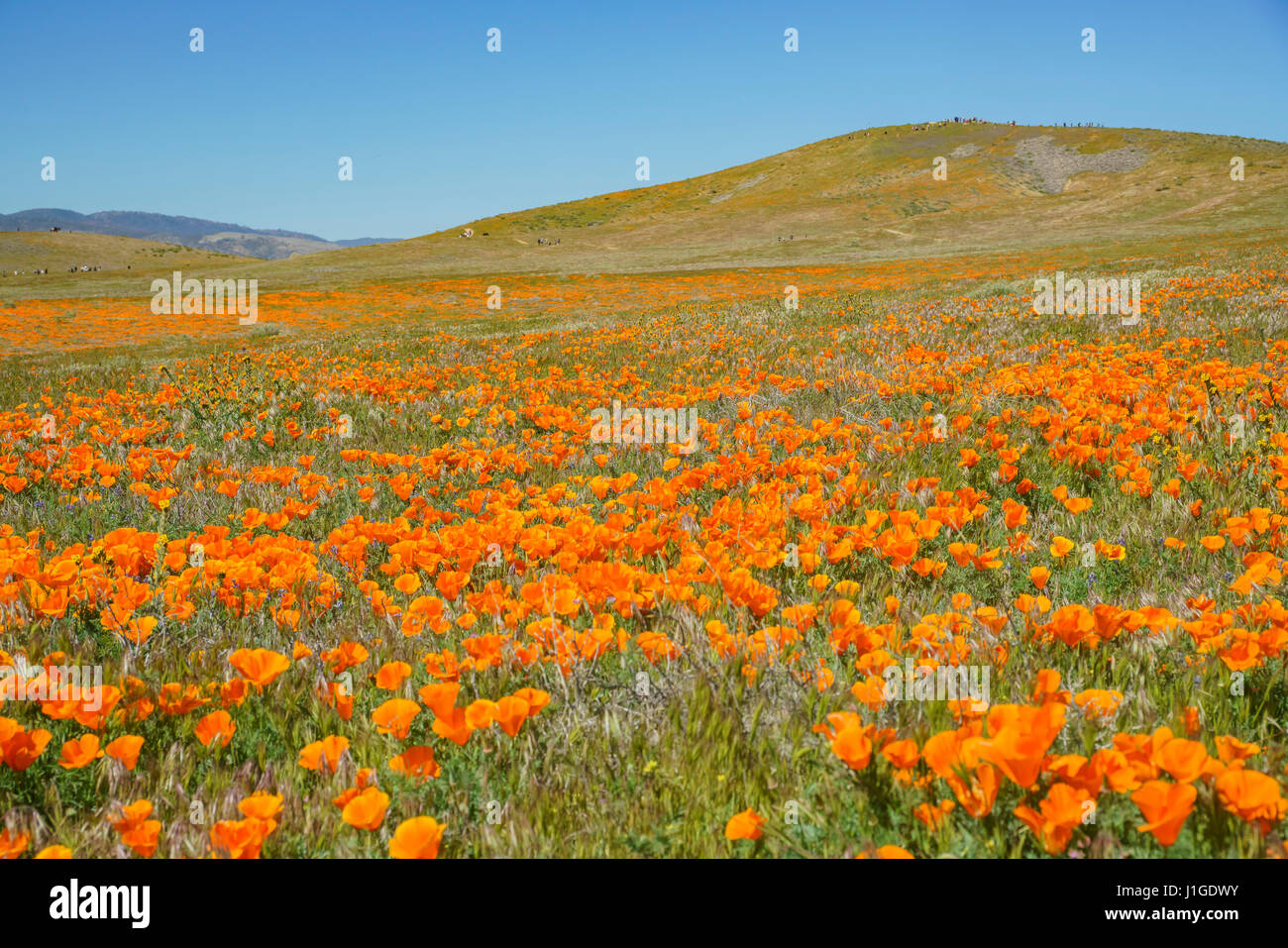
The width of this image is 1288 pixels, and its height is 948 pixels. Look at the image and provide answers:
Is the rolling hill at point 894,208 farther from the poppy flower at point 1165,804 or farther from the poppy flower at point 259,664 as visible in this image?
the poppy flower at point 1165,804

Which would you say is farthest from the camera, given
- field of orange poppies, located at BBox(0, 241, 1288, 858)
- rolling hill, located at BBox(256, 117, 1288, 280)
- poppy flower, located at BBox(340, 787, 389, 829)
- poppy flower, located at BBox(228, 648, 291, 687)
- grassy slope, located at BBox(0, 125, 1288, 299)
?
rolling hill, located at BBox(256, 117, 1288, 280)

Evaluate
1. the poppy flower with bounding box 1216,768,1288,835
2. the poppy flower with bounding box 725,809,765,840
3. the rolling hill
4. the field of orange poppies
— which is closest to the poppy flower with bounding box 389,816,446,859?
the field of orange poppies

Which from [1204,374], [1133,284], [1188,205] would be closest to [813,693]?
[1204,374]

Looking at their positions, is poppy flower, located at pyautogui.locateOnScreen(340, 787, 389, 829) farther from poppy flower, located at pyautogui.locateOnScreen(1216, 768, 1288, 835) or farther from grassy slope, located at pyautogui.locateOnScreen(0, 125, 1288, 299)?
grassy slope, located at pyautogui.locateOnScreen(0, 125, 1288, 299)

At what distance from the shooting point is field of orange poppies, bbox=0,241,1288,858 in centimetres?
155

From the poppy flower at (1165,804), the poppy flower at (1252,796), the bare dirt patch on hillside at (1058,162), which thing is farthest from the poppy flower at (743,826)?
the bare dirt patch on hillside at (1058,162)

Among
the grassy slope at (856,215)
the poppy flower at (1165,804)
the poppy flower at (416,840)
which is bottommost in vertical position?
the poppy flower at (416,840)

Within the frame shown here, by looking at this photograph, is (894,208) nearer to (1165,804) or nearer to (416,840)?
(1165,804)

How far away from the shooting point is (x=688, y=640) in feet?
7.84

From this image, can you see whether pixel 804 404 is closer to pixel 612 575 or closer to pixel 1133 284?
pixel 612 575

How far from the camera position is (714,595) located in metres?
2.72

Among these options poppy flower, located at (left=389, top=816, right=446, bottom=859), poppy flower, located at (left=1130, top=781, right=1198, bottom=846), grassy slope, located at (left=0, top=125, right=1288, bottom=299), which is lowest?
poppy flower, located at (left=389, top=816, right=446, bottom=859)

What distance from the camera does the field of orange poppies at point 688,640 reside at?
61.1 inches

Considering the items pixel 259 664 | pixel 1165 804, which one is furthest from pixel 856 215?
pixel 1165 804
